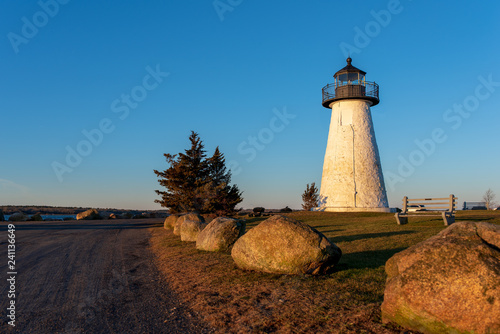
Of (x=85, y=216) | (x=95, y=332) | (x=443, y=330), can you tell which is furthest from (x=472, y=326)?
(x=85, y=216)

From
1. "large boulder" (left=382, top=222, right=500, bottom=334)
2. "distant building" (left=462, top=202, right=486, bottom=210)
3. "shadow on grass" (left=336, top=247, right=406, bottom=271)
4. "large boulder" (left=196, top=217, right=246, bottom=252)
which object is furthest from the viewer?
"distant building" (left=462, top=202, right=486, bottom=210)

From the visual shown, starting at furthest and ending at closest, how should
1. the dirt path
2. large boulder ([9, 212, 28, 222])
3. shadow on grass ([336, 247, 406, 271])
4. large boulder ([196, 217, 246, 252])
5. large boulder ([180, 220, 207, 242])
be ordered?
large boulder ([9, 212, 28, 222])
large boulder ([180, 220, 207, 242])
large boulder ([196, 217, 246, 252])
shadow on grass ([336, 247, 406, 271])
the dirt path

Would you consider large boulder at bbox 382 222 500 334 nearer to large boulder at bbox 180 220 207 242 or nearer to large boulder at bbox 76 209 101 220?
large boulder at bbox 180 220 207 242

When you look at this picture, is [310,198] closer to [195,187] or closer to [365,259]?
[195,187]

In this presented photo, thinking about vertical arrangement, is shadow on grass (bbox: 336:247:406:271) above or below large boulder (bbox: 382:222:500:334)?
below

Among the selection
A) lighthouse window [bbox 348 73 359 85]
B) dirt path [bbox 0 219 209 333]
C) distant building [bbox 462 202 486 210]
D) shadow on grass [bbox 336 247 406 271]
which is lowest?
dirt path [bbox 0 219 209 333]

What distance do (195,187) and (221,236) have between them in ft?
56.8

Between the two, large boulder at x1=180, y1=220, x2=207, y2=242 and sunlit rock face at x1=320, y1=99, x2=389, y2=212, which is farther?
sunlit rock face at x1=320, y1=99, x2=389, y2=212

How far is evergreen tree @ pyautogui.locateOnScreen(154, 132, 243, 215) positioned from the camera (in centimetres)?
2798

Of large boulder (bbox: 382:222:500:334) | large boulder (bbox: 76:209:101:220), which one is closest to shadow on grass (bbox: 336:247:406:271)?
large boulder (bbox: 382:222:500:334)

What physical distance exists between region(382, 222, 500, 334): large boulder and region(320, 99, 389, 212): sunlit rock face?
25.7 meters

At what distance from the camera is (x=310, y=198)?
4847cm

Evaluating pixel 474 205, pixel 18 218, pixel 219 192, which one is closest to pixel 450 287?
pixel 219 192

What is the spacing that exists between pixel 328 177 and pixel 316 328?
2757cm
